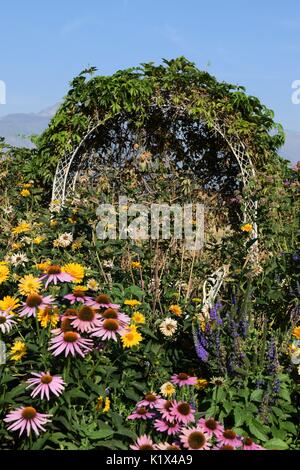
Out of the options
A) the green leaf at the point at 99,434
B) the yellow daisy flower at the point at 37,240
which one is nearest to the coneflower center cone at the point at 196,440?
the green leaf at the point at 99,434

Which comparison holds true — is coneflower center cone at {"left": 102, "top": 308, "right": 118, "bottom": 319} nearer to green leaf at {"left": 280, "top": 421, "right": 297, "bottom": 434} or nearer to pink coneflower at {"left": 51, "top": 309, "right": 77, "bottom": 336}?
pink coneflower at {"left": 51, "top": 309, "right": 77, "bottom": 336}

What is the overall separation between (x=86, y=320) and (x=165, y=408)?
16.9 inches

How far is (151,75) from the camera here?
5.97 m

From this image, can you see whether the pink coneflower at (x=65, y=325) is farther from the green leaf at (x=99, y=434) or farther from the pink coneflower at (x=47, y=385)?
the green leaf at (x=99, y=434)

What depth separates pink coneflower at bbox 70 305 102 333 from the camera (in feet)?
6.72

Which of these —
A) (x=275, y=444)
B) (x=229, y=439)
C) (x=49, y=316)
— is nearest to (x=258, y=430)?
(x=275, y=444)

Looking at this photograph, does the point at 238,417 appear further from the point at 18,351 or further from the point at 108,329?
the point at 18,351

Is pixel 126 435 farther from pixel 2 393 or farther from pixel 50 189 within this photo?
pixel 50 189

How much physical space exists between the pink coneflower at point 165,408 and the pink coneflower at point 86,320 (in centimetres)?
37

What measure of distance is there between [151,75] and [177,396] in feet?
13.9

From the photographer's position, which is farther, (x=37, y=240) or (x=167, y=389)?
(x=37, y=240)

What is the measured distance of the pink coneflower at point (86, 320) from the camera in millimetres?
2049

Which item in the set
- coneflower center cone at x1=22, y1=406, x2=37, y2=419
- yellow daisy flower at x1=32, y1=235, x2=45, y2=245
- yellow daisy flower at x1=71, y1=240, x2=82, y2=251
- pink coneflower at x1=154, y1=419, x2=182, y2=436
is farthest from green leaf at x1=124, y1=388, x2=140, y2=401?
yellow daisy flower at x1=32, y1=235, x2=45, y2=245

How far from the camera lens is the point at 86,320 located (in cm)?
206
